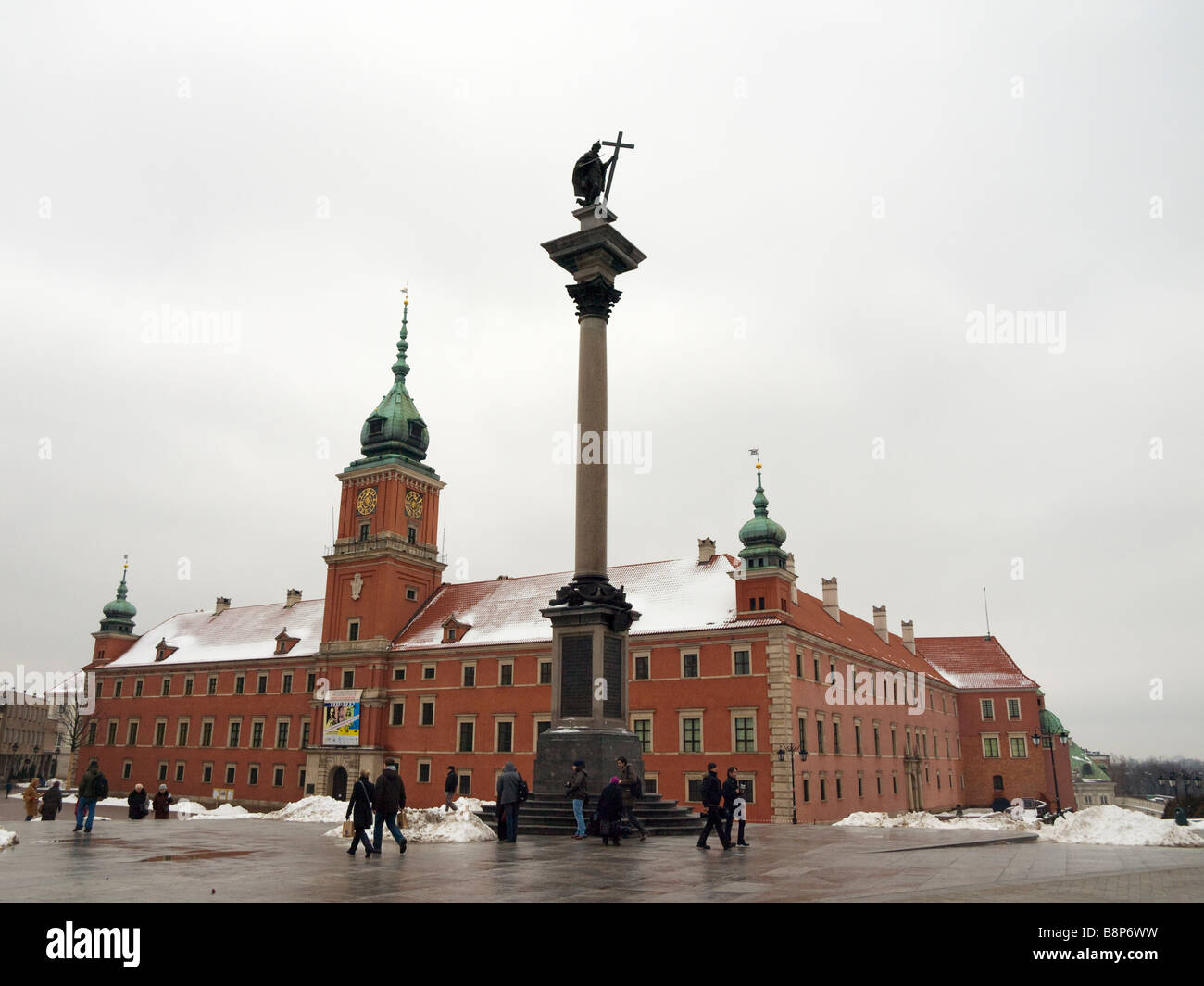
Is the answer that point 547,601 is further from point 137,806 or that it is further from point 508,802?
point 508,802

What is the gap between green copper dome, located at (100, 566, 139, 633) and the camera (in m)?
77.2

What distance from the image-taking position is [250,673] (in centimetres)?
6438

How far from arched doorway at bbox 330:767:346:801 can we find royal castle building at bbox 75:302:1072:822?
129mm

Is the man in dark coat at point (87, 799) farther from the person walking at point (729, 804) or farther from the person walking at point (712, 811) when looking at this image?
the person walking at point (729, 804)

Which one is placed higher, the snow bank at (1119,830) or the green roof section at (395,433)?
the green roof section at (395,433)

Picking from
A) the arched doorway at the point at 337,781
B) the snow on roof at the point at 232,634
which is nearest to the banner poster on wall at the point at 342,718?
the arched doorway at the point at 337,781

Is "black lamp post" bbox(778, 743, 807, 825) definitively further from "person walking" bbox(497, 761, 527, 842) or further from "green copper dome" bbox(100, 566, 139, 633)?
"green copper dome" bbox(100, 566, 139, 633)

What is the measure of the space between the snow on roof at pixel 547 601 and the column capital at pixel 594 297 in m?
23.2

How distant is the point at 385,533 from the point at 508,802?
45.6 m

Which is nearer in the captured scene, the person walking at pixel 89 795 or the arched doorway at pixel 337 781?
the person walking at pixel 89 795

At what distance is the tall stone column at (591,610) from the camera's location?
1953 cm

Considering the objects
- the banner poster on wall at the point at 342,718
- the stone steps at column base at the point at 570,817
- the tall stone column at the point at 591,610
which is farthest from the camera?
the banner poster on wall at the point at 342,718
